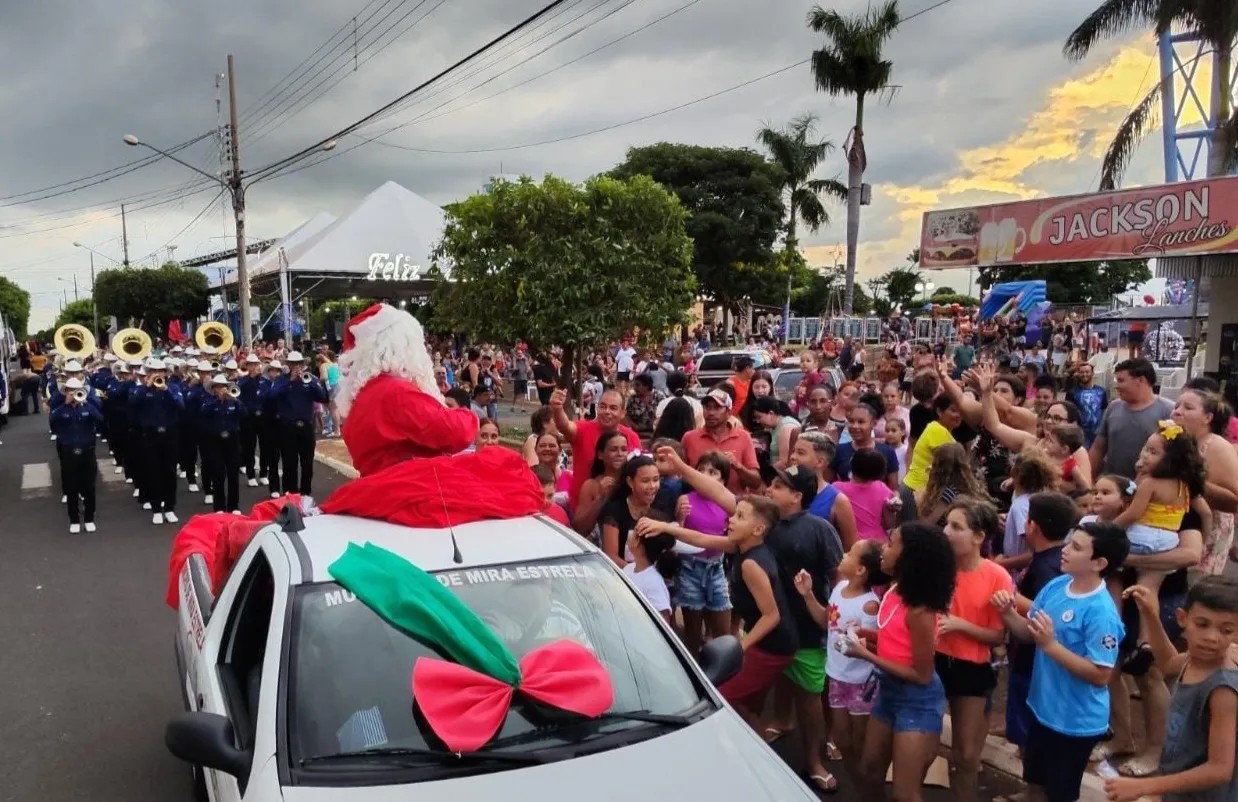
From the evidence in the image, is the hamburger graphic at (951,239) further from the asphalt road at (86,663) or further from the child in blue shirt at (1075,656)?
the child in blue shirt at (1075,656)

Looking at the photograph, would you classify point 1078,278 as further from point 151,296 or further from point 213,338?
point 213,338

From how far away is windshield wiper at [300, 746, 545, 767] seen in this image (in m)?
2.52

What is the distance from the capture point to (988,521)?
3.93 m

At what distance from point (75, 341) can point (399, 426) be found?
651 inches

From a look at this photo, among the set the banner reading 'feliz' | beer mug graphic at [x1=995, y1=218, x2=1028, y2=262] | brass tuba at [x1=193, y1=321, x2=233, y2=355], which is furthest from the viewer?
beer mug graphic at [x1=995, y1=218, x2=1028, y2=262]

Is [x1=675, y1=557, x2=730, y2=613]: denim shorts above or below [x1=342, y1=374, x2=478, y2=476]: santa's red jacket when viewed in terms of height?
below

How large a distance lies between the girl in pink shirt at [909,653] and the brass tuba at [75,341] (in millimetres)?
16735

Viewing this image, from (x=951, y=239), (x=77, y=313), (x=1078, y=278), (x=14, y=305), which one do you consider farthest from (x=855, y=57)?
(x=77, y=313)

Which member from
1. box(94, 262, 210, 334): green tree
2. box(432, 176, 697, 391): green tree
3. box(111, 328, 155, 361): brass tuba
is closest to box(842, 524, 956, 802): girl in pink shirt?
box(432, 176, 697, 391): green tree

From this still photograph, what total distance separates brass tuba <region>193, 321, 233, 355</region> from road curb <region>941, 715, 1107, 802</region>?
1440 cm

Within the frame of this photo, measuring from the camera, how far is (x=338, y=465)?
14695 millimetres

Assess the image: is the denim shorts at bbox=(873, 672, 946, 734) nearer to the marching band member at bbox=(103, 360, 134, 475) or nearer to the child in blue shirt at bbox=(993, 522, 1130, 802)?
the child in blue shirt at bbox=(993, 522, 1130, 802)

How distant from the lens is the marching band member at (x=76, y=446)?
10.4 m

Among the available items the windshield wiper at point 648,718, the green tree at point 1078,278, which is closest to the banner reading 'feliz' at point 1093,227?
the windshield wiper at point 648,718
